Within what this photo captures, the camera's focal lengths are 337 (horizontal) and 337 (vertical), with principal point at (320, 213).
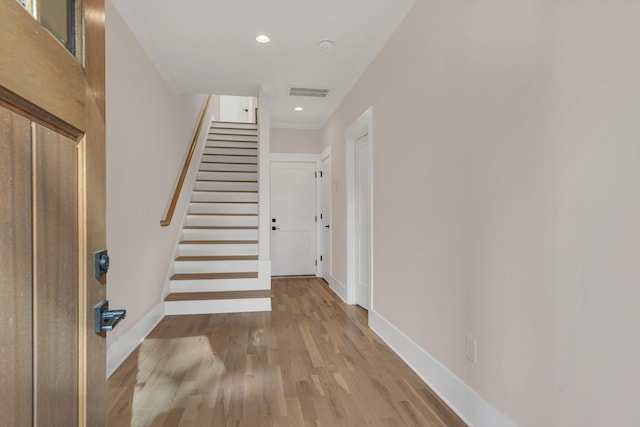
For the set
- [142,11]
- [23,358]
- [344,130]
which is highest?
[142,11]

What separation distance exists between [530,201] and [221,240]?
3826 mm

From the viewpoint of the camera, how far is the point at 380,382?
6.97 feet

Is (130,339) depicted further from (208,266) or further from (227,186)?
(227,186)

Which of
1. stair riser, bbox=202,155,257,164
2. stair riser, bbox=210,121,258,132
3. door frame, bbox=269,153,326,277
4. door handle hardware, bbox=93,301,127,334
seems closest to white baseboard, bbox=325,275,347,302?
door frame, bbox=269,153,326,277

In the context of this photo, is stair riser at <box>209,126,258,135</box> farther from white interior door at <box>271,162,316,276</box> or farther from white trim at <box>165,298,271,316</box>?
white trim at <box>165,298,271,316</box>

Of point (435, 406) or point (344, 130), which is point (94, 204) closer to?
point (435, 406)

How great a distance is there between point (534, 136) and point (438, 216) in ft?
2.55

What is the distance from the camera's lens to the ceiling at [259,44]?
95.9 inches

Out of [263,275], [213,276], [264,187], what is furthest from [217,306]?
[264,187]

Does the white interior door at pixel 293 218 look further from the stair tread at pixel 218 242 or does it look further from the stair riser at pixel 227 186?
the stair tread at pixel 218 242

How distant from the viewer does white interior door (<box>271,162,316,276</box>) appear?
5504 mm

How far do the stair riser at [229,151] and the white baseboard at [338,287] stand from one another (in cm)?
276

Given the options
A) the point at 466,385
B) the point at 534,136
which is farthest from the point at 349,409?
the point at 534,136

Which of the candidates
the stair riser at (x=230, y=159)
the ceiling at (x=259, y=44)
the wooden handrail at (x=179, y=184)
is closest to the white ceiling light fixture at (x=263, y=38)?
the ceiling at (x=259, y=44)
